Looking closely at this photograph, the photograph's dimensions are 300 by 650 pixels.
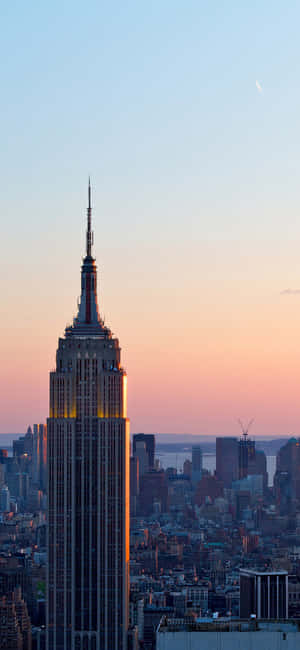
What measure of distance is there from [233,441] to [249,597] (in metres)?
92.8

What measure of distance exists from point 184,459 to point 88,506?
409 feet

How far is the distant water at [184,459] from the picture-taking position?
162 m

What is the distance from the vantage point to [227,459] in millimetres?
167750

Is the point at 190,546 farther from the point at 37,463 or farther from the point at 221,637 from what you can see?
the point at 221,637

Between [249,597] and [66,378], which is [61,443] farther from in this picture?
[249,597]

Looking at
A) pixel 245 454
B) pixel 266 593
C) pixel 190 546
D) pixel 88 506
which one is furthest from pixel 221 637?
pixel 245 454

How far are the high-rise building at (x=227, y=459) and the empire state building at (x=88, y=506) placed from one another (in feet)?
355

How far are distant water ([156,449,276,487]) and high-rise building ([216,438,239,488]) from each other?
244 cm

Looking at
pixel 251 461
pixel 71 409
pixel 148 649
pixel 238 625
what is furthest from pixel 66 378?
pixel 251 461

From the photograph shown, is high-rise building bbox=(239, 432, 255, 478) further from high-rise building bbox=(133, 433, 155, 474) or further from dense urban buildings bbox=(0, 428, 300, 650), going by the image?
high-rise building bbox=(133, 433, 155, 474)

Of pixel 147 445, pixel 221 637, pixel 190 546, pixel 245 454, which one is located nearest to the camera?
pixel 221 637

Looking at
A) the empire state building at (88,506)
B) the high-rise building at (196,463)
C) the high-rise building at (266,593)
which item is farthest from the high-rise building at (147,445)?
the empire state building at (88,506)

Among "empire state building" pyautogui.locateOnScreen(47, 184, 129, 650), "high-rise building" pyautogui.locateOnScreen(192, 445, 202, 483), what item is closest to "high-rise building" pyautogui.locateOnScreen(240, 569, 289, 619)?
"empire state building" pyautogui.locateOnScreen(47, 184, 129, 650)

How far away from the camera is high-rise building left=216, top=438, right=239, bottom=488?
6447 inches
